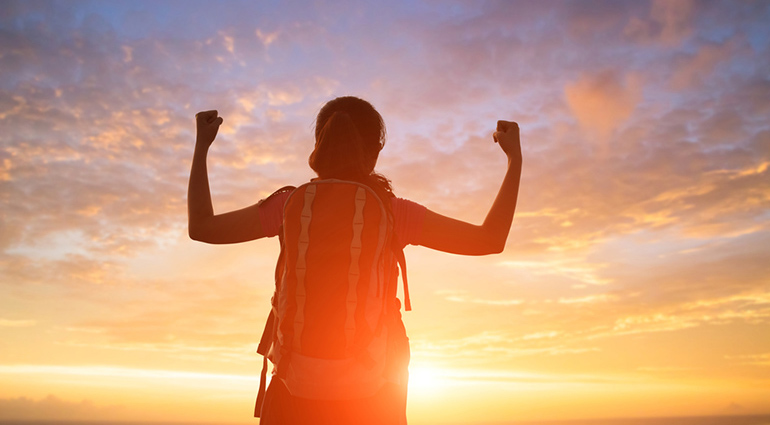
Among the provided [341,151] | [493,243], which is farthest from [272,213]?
[493,243]

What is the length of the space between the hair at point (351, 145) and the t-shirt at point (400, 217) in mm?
141

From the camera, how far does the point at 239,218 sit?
3717 millimetres

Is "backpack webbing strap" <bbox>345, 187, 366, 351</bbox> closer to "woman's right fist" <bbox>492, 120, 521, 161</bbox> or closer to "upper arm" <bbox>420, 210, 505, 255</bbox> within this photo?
"upper arm" <bbox>420, 210, 505, 255</bbox>

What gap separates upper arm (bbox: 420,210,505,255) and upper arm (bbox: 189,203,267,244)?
1.20 metres

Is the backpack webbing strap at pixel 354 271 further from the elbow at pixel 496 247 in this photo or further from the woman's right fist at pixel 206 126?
the woman's right fist at pixel 206 126

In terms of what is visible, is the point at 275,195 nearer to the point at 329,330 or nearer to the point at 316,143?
the point at 316,143

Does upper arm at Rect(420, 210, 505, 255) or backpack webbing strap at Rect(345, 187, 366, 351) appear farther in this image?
upper arm at Rect(420, 210, 505, 255)

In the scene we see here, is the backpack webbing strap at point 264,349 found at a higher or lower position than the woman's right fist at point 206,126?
lower

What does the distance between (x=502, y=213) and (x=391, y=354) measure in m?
1.28

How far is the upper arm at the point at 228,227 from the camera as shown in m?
3.69

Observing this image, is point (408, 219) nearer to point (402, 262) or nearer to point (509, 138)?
point (402, 262)

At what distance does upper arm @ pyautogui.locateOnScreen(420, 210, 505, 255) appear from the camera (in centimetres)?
366

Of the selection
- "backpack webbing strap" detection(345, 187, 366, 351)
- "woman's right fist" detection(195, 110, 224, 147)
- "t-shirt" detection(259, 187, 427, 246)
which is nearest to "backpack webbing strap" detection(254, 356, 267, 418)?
"backpack webbing strap" detection(345, 187, 366, 351)

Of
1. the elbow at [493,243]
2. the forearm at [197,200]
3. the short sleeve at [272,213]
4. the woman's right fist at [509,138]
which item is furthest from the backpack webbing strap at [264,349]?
the woman's right fist at [509,138]
